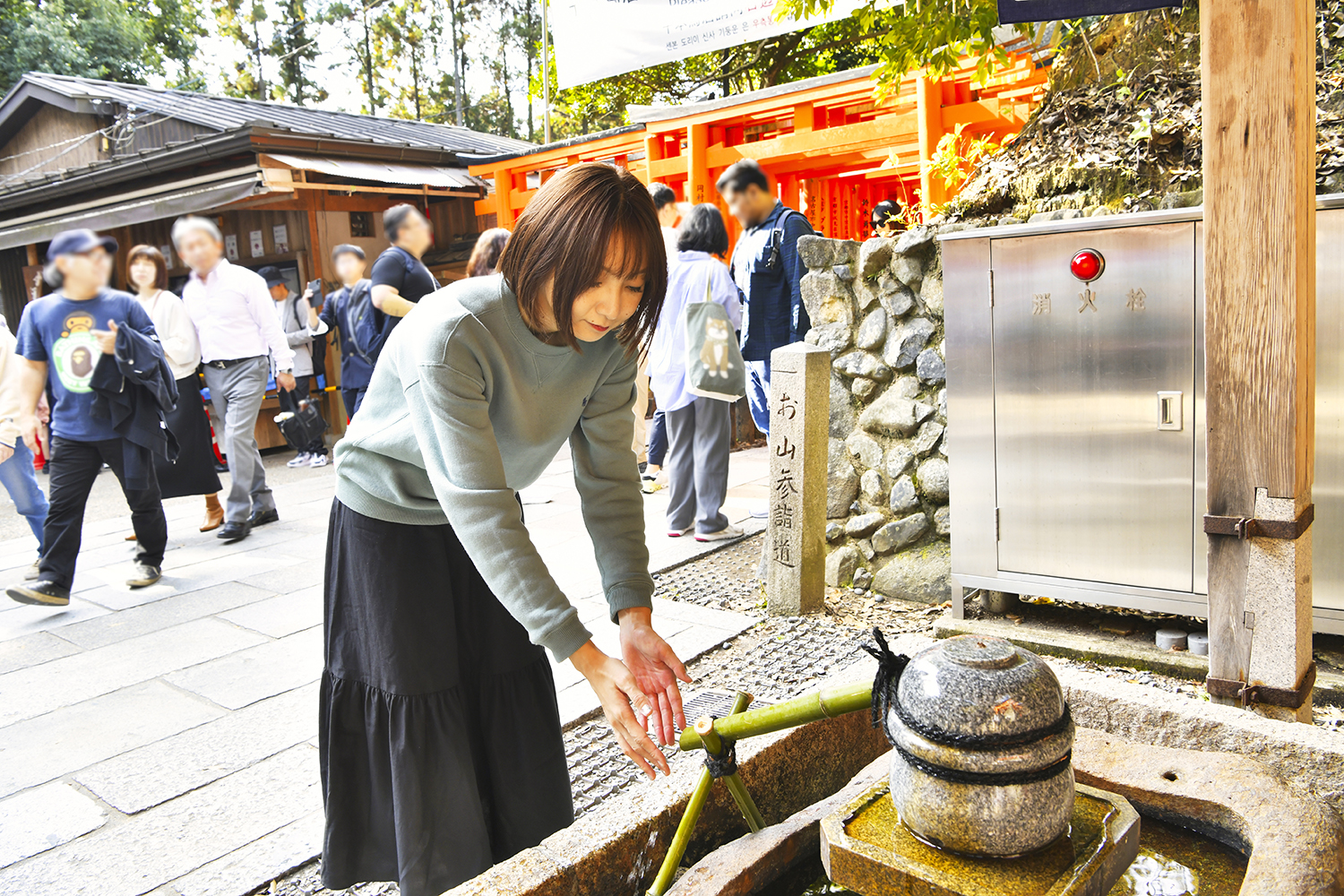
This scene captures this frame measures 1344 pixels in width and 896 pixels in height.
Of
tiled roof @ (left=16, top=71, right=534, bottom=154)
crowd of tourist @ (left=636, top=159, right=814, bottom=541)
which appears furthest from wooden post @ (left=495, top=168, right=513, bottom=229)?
crowd of tourist @ (left=636, top=159, right=814, bottom=541)

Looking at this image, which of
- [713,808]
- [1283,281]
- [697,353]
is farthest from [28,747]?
[1283,281]

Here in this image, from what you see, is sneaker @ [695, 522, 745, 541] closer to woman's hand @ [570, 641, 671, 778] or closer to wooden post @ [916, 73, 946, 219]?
wooden post @ [916, 73, 946, 219]

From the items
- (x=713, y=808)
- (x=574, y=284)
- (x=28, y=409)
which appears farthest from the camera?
(x=28, y=409)

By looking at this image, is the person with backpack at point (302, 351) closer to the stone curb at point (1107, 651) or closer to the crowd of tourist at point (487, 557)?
the stone curb at point (1107, 651)

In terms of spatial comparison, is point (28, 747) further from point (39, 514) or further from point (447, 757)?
point (39, 514)

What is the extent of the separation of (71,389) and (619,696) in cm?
490

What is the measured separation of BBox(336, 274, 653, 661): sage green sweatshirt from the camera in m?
1.63

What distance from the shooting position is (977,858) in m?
1.49

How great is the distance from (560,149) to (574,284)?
10.6 m

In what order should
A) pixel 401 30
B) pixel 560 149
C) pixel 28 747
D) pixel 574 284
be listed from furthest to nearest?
pixel 401 30 → pixel 560 149 → pixel 28 747 → pixel 574 284

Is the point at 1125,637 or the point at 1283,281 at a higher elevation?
the point at 1283,281

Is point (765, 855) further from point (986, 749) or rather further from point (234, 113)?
point (234, 113)

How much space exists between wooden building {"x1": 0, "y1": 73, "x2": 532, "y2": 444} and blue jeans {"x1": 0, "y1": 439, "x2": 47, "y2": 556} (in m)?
4.51

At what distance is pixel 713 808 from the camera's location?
1.93 meters
